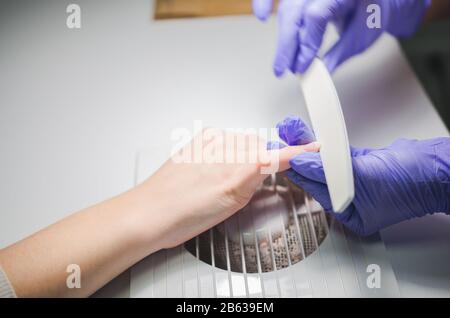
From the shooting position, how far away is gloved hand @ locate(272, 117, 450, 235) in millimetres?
825

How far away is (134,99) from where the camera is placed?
1133 mm

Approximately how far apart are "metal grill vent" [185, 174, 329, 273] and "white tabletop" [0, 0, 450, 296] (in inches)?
6.2

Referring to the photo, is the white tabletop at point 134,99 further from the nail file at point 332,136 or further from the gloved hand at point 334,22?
the nail file at point 332,136

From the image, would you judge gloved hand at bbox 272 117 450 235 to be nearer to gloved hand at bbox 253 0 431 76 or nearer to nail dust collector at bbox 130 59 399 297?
nail dust collector at bbox 130 59 399 297

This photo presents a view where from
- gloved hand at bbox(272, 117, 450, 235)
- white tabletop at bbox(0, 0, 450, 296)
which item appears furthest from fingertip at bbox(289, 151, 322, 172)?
white tabletop at bbox(0, 0, 450, 296)

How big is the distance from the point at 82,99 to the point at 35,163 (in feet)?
0.70

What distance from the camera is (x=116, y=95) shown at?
114 centimetres

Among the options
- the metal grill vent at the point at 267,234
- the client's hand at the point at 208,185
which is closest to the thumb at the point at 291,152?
the client's hand at the point at 208,185

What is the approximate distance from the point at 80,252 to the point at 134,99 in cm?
45

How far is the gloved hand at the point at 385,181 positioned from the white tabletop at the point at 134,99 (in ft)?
0.24
